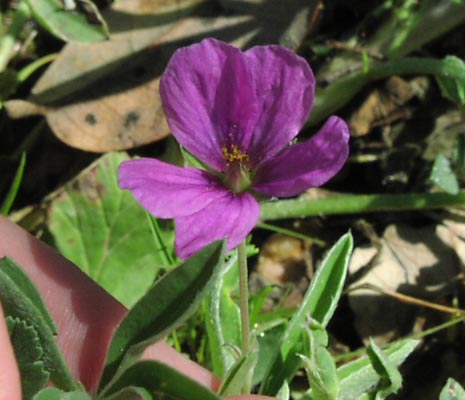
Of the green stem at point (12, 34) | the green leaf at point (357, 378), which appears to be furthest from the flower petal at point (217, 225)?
the green stem at point (12, 34)

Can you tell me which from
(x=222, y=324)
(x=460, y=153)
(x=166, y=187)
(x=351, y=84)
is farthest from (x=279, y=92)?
(x=351, y=84)

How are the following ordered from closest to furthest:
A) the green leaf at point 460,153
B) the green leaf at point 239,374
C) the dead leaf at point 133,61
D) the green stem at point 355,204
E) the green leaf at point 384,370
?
1. the green leaf at point 239,374
2. the green leaf at point 384,370
3. the green leaf at point 460,153
4. the green stem at point 355,204
5. the dead leaf at point 133,61

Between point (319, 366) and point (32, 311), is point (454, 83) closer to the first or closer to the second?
point (319, 366)

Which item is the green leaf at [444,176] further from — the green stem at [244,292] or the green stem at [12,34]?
the green stem at [12,34]

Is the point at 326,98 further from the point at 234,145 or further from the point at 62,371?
the point at 62,371

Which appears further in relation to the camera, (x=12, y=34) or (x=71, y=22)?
(x=12, y=34)

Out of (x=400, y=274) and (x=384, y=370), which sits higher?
(x=384, y=370)

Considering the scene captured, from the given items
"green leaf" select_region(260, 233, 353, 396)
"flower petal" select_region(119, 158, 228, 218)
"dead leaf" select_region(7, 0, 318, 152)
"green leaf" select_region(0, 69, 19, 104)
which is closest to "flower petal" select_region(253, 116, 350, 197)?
"flower petal" select_region(119, 158, 228, 218)

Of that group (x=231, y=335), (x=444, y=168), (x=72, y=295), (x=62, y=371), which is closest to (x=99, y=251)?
(x=231, y=335)
